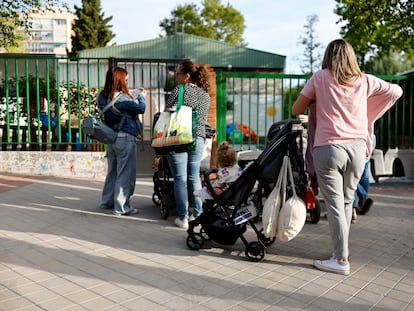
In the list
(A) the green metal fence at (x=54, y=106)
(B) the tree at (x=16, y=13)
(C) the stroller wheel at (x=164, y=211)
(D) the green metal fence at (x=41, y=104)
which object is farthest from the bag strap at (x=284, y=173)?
(B) the tree at (x=16, y=13)

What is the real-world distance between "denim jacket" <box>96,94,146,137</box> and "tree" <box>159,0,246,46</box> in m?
43.4

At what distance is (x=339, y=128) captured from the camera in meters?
3.95

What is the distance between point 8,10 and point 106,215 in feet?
22.0

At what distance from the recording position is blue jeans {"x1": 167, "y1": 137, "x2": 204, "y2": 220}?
5.39 m

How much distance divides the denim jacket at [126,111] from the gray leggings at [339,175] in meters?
2.81

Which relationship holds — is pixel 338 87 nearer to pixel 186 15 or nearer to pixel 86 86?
pixel 86 86

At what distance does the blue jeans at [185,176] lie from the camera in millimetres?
5391

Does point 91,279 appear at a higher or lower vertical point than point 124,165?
lower

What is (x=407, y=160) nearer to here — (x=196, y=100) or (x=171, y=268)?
(x=196, y=100)

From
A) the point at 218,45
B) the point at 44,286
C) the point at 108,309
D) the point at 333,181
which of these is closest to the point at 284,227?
the point at 333,181

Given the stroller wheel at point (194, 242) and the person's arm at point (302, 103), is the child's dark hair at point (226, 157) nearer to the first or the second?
the stroller wheel at point (194, 242)

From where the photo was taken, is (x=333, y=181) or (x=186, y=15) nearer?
(x=333, y=181)

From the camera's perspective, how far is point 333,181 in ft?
13.2

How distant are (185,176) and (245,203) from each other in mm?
1165
